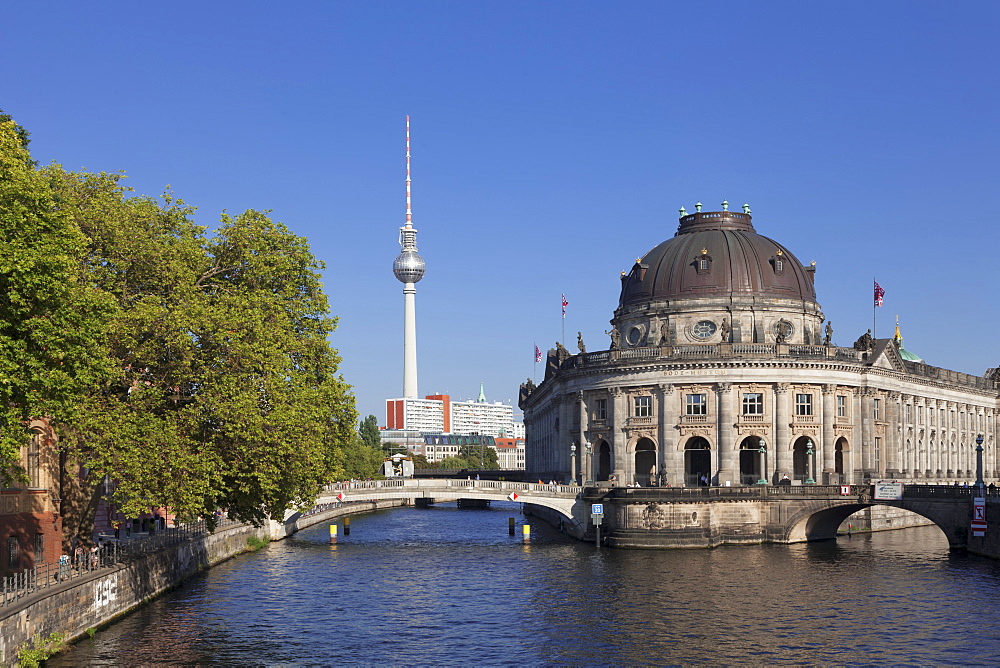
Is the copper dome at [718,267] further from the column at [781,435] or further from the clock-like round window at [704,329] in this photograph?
the column at [781,435]

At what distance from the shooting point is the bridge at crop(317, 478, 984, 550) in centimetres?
8175

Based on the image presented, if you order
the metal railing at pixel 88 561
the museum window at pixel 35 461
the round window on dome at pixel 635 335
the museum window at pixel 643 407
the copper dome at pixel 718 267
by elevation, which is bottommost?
the metal railing at pixel 88 561

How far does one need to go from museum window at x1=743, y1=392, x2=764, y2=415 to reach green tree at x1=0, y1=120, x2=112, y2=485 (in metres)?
71.9

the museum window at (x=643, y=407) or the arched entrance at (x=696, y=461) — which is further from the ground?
the museum window at (x=643, y=407)

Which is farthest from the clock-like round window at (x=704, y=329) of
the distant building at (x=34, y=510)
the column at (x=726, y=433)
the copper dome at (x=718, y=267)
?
the distant building at (x=34, y=510)

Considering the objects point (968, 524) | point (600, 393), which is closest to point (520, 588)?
point (968, 524)

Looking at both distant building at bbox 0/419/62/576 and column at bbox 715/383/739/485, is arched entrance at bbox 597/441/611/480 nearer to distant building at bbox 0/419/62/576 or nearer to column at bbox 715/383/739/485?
column at bbox 715/383/739/485

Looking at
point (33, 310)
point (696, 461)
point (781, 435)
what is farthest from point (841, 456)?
point (33, 310)

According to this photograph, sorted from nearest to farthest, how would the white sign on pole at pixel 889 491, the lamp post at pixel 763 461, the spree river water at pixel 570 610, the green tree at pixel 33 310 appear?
the green tree at pixel 33 310, the spree river water at pixel 570 610, the white sign on pole at pixel 889 491, the lamp post at pixel 763 461

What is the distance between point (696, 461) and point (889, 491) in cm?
2761

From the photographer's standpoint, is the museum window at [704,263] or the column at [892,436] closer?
the column at [892,436]

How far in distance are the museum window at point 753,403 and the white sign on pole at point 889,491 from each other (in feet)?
67.3

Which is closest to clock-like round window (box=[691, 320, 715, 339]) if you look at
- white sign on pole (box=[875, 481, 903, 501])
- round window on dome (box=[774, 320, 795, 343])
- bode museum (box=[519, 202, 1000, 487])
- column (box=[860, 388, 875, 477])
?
bode museum (box=[519, 202, 1000, 487])

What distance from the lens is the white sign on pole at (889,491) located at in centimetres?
8225
